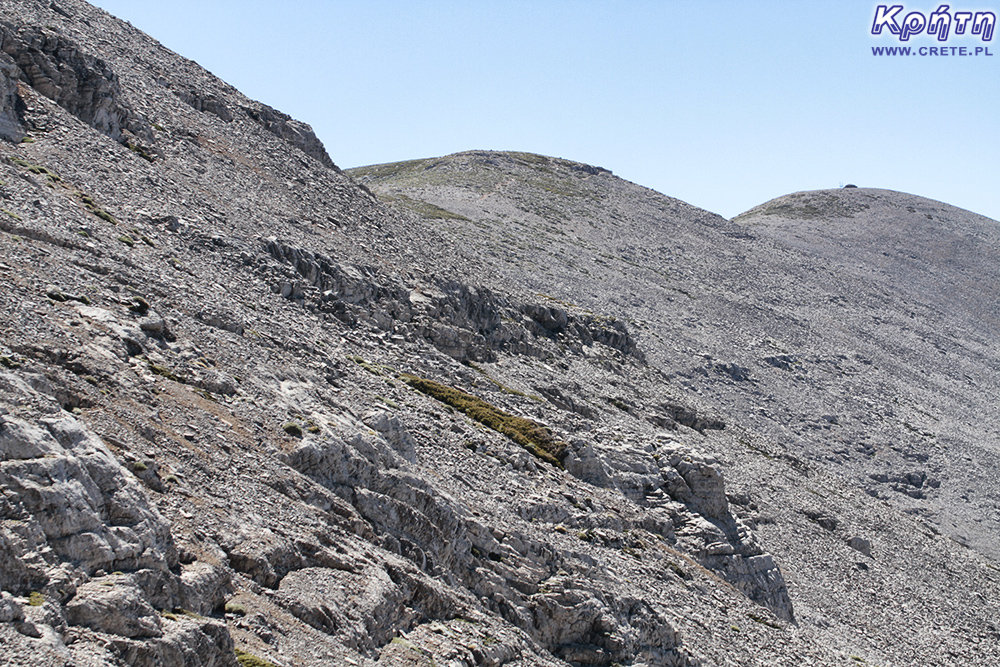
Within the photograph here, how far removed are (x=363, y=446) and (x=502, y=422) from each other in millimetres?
12426

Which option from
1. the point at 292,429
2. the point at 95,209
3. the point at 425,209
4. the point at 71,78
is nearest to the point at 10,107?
the point at 71,78

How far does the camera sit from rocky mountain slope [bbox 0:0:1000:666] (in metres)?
17.2

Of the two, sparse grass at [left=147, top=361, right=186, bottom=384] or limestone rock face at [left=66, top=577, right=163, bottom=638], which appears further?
sparse grass at [left=147, top=361, right=186, bottom=384]

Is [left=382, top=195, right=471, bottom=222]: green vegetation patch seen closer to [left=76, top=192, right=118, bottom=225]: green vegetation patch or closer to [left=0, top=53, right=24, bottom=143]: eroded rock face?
[left=0, top=53, right=24, bottom=143]: eroded rock face

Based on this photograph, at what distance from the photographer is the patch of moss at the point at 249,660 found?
16.0m

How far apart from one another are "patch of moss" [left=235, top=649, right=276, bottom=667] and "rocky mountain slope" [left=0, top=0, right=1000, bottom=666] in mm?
52

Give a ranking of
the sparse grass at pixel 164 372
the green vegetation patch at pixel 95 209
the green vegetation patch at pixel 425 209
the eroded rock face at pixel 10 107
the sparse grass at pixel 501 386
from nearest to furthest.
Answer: the sparse grass at pixel 164 372 < the green vegetation patch at pixel 95 209 < the eroded rock face at pixel 10 107 < the sparse grass at pixel 501 386 < the green vegetation patch at pixel 425 209

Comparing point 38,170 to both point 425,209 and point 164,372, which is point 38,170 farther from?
point 425,209

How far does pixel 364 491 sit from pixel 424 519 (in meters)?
1.98

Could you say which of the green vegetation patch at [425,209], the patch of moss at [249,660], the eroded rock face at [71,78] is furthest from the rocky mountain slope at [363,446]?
the green vegetation patch at [425,209]

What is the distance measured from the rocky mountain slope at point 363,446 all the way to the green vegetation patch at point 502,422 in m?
0.21

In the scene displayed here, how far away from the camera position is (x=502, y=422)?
3791cm

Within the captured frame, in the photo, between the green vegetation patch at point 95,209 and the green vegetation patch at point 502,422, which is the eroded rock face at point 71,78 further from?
the green vegetation patch at point 502,422

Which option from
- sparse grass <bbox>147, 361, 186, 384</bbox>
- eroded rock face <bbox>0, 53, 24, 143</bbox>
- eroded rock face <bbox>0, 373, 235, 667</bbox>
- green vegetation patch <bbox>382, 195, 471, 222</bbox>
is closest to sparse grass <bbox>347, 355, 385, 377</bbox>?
sparse grass <bbox>147, 361, 186, 384</bbox>
